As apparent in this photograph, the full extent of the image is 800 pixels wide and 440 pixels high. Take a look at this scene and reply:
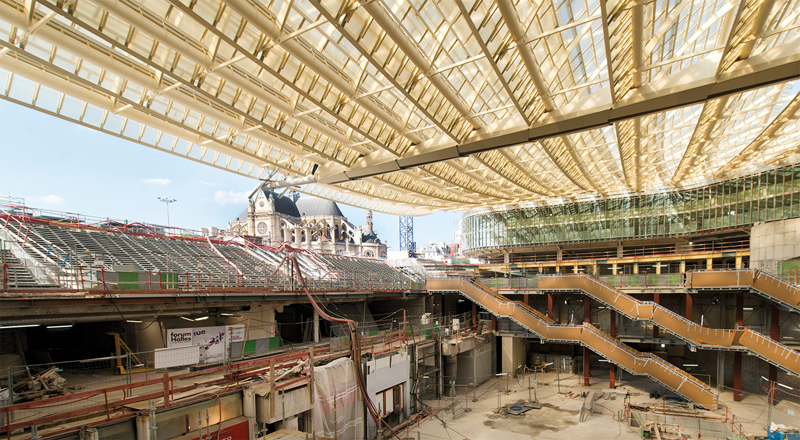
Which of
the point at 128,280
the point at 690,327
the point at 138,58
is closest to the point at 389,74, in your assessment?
the point at 138,58

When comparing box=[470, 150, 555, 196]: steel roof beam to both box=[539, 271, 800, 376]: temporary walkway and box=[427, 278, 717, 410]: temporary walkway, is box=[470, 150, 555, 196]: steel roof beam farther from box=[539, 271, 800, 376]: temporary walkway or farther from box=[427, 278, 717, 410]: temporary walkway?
box=[427, 278, 717, 410]: temporary walkway

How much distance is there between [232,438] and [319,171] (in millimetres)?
17233

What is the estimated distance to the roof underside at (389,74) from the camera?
12312 mm

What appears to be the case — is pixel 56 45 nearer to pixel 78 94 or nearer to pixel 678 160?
pixel 78 94

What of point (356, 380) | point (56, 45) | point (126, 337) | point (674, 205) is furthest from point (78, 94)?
point (674, 205)

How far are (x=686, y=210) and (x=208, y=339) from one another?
44855 millimetres

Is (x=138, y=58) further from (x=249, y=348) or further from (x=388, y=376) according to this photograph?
(x=388, y=376)

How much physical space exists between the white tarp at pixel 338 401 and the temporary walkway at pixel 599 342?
14.5 meters

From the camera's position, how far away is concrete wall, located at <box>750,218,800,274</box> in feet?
96.3

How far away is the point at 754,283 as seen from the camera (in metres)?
24.3

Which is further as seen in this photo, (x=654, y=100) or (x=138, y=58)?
(x=654, y=100)

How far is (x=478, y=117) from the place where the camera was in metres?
20.0

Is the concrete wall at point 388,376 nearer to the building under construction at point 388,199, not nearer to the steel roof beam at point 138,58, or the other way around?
the building under construction at point 388,199

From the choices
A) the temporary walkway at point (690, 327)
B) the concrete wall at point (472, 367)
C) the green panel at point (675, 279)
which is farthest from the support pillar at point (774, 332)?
the concrete wall at point (472, 367)
